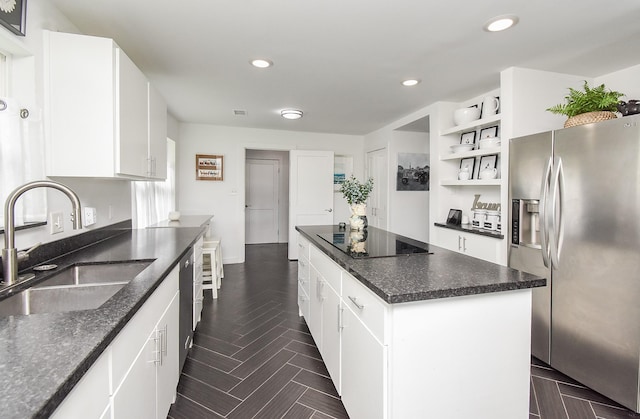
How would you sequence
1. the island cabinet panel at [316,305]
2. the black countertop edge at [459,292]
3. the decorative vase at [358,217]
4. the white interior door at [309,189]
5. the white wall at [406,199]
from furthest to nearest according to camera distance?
the white interior door at [309,189] < the white wall at [406,199] < the decorative vase at [358,217] < the island cabinet panel at [316,305] < the black countertop edge at [459,292]

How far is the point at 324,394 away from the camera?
1842mm

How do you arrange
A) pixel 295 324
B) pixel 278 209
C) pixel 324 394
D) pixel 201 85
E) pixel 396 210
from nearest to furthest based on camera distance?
pixel 324 394, pixel 295 324, pixel 201 85, pixel 396 210, pixel 278 209

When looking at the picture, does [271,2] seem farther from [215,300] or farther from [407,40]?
[215,300]

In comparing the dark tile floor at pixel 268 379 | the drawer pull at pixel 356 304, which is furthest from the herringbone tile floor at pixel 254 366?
the drawer pull at pixel 356 304

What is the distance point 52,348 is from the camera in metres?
0.73

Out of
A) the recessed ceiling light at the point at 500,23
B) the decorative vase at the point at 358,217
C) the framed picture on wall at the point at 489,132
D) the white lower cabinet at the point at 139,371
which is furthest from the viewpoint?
the framed picture on wall at the point at 489,132

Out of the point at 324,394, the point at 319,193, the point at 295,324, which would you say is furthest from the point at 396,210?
the point at 324,394

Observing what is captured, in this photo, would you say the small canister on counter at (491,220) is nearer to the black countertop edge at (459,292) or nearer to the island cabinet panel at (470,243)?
the island cabinet panel at (470,243)

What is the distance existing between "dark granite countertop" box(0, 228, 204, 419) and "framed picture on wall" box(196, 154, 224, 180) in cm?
378

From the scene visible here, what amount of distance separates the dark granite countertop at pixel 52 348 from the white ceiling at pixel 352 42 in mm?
1659

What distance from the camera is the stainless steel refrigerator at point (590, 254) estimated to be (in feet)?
5.55

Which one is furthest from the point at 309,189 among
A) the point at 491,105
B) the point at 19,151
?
the point at 19,151

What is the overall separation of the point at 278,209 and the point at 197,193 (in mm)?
2758

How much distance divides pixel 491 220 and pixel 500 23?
184 centimetres
